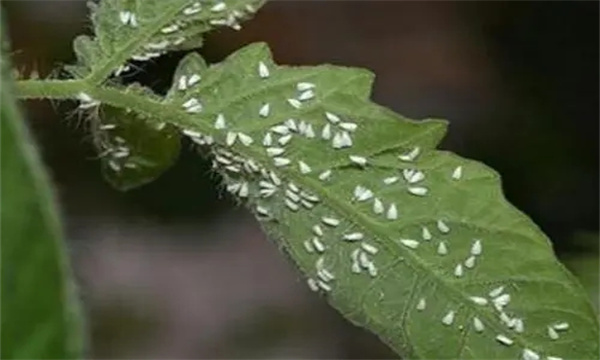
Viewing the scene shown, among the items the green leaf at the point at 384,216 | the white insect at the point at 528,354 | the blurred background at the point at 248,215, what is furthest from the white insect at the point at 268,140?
the blurred background at the point at 248,215

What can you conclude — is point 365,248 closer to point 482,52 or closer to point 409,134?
point 409,134

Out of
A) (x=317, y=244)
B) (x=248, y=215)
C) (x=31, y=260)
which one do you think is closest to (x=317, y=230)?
(x=317, y=244)

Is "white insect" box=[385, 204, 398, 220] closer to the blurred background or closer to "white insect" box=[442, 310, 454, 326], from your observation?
"white insect" box=[442, 310, 454, 326]

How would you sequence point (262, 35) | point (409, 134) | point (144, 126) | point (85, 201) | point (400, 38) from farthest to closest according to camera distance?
point (400, 38) → point (262, 35) → point (85, 201) → point (144, 126) → point (409, 134)

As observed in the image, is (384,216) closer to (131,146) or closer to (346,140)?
(346,140)

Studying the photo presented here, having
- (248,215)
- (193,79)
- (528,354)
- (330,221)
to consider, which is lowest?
(248,215)

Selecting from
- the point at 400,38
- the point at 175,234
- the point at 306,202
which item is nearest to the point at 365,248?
the point at 306,202
